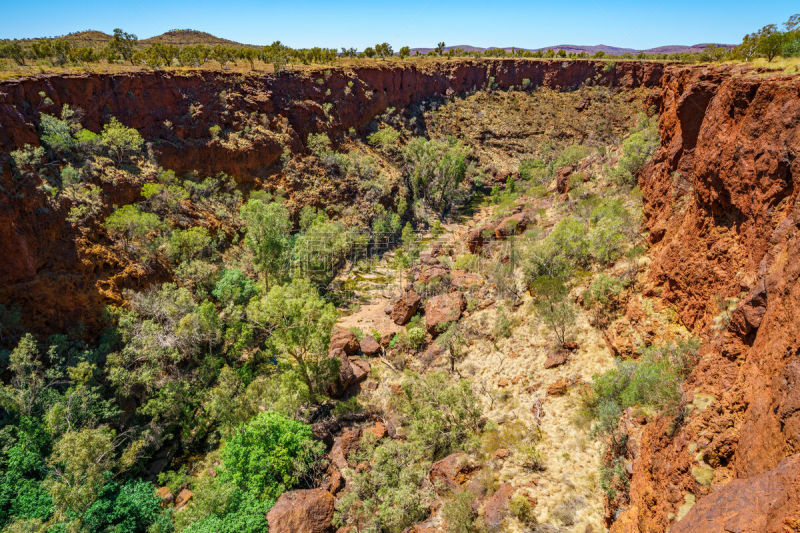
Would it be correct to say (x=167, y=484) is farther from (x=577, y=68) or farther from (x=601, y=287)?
(x=577, y=68)

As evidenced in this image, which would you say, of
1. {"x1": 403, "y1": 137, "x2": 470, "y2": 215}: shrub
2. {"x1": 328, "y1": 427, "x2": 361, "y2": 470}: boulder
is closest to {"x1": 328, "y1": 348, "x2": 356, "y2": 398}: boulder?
{"x1": 328, "y1": 427, "x2": 361, "y2": 470}: boulder

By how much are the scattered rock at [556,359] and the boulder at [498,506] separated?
6886 mm

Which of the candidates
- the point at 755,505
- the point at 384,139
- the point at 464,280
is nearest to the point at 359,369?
the point at 464,280

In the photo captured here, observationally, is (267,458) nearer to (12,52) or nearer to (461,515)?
(461,515)

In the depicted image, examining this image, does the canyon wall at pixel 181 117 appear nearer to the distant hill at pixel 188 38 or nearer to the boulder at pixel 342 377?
the boulder at pixel 342 377

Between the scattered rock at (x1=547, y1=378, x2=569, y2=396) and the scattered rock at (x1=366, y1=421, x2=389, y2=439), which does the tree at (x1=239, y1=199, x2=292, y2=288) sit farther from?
the scattered rock at (x1=547, y1=378, x2=569, y2=396)

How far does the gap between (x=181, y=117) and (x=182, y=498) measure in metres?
39.6

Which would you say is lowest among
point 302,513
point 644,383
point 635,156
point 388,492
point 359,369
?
point 359,369

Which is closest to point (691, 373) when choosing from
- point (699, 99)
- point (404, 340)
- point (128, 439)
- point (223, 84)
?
point (699, 99)

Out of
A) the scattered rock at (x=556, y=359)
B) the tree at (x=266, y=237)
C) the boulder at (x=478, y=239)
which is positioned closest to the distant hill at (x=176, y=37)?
the tree at (x=266, y=237)

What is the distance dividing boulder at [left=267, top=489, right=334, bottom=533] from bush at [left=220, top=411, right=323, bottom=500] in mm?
1112

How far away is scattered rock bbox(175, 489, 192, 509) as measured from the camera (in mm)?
20092

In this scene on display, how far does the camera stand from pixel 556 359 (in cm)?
1850

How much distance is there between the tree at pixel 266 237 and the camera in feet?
109
